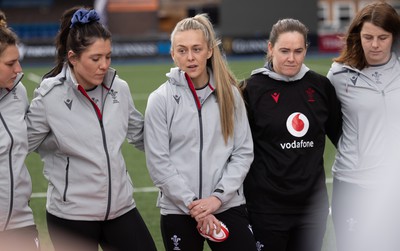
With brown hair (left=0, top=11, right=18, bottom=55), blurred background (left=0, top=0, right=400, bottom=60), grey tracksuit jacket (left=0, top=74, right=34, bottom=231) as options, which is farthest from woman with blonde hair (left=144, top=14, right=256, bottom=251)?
blurred background (left=0, top=0, right=400, bottom=60)

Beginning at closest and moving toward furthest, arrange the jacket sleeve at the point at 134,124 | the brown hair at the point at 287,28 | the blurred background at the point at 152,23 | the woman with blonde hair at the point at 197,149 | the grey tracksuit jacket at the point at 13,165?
1. the grey tracksuit jacket at the point at 13,165
2. the woman with blonde hair at the point at 197,149
3. the jacket sleeve at the point at 134,124
4. the brown hair at the point at 287,28
5. the blurred background at the point at 152,23

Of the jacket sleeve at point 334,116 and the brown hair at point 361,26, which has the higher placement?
the brown hair at point 361,26

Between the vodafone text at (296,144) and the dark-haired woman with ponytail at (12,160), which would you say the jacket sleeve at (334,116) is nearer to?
the vodafone text at (296,144)

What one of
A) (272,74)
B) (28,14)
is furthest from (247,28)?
(272,74)

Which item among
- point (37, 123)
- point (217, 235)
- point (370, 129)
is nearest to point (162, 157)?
point (217, 235)

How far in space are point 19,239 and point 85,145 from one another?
0.64 m

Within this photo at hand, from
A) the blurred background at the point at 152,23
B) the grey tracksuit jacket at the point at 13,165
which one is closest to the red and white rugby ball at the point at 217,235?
the grey tracksuit jacket at the point at 13,165

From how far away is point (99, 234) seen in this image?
4.36 meters

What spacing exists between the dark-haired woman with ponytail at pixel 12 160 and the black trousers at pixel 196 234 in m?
0.78

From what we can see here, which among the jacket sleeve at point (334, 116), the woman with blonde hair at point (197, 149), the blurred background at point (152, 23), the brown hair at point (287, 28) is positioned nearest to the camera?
the woman with blonde hair at point (197, 149)

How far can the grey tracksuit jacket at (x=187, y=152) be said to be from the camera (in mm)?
4262

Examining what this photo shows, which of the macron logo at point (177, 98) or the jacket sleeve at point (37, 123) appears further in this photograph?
the macron logo at point (177, 98)

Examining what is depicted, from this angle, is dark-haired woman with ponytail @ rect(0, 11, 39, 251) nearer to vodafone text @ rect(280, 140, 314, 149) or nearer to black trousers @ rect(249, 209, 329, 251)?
black trousers @ rect(249, 209, 329, 251)

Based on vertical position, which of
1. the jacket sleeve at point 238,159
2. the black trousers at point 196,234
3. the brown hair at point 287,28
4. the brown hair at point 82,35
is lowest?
the black trousers at point 196,234
